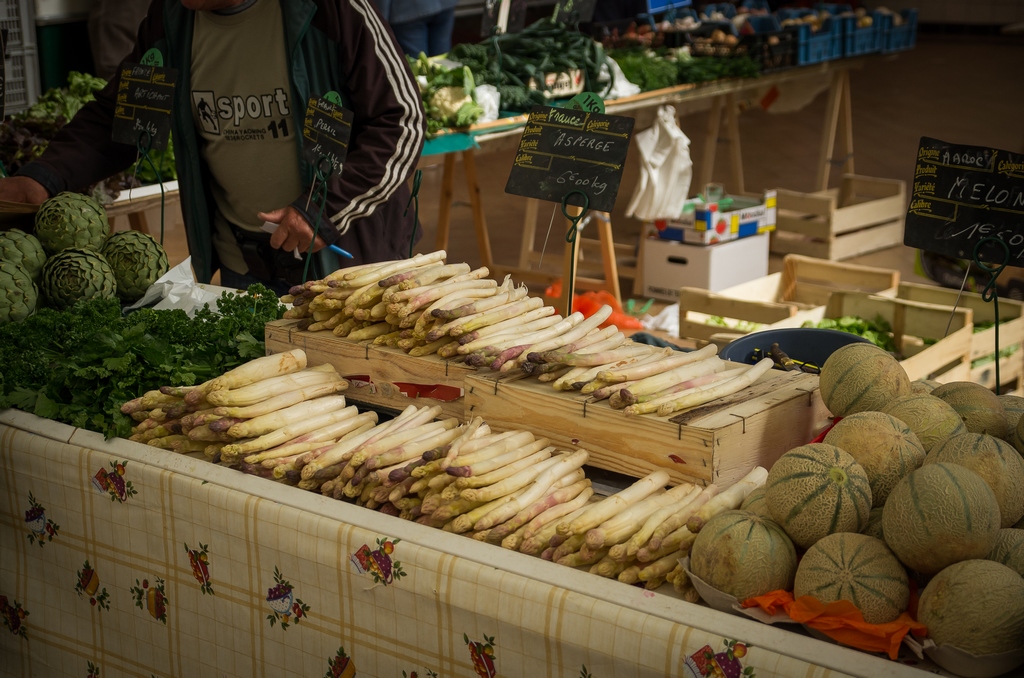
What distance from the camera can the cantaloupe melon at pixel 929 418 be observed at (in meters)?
1.89

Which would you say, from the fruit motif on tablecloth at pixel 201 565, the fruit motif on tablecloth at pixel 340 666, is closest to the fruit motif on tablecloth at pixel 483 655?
the fruit motif on tablecloth at pixel 340 666

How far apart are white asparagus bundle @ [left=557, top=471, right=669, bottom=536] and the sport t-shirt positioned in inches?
73.1

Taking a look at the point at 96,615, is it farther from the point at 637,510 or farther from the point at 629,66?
the point at 629,66

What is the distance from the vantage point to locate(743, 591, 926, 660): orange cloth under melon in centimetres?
156

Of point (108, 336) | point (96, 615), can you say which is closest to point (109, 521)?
point (96, 615)

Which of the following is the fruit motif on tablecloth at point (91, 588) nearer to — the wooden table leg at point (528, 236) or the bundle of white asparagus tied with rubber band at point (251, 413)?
the bundle of white asparagus tied with rubber band at point (251, 413)

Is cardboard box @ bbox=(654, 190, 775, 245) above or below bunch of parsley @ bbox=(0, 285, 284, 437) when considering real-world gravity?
below

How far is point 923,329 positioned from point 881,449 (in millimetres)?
3014

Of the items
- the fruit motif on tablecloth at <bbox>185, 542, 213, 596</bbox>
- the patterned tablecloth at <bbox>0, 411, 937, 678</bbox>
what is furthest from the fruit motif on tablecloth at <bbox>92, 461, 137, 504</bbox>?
the fruit motif on tablecloth at <bbox>185, 542, 213, 596</bbox>

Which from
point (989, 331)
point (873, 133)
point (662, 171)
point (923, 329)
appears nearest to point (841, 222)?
point (662, 171)

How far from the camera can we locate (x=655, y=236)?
6.76 m

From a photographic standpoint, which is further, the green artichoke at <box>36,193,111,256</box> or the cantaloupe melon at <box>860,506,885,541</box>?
the green artichoke at <box>36,193,111,256</box>

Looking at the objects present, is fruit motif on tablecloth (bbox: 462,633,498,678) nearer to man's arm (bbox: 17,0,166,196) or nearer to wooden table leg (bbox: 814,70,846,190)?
man's arm (bbox: 17,0,166,196)

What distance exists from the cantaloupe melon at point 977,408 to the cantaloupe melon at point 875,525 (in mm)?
367
